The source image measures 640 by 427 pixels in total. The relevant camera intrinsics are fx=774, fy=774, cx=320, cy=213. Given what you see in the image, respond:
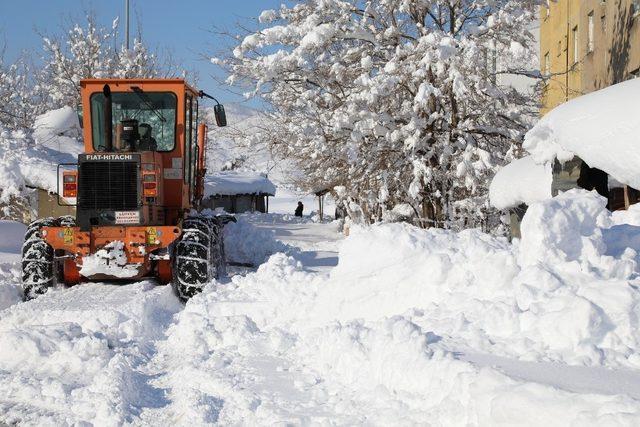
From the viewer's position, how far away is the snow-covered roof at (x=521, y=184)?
10.4 meters

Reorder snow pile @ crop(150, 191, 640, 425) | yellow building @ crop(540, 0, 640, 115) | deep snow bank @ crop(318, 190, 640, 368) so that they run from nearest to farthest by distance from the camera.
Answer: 1. snow pile @ crop(150, 191, 640, 425)
2. deep snow bank @ crop(318, 190, 640, 368)
3. yellow building @ crop(540, 0, 640, 115)

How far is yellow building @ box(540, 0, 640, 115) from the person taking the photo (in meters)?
16.9

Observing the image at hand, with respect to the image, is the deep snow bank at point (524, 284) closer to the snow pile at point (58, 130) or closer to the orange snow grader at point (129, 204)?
the orange snow grader at point (129, 204)

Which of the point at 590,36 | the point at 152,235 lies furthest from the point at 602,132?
the point at 590,36

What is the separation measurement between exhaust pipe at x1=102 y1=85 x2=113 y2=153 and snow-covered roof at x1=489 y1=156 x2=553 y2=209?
565 cm

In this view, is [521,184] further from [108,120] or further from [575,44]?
[575,44]

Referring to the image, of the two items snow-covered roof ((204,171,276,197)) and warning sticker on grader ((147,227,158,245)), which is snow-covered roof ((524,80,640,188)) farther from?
snow-covered roof ((204,171,276,197))

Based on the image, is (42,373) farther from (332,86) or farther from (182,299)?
(332,86)

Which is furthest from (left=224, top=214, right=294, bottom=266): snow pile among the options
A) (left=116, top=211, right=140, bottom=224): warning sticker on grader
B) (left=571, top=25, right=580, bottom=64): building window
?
(left=571, top=25, right=580, bottom=64): building window

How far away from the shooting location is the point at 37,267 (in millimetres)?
9695

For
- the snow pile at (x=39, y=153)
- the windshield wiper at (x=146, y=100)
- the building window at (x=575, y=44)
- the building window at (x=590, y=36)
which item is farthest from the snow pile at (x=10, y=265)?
the building window at (x=575, y=44)

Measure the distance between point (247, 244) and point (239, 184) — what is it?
38331 millimetres

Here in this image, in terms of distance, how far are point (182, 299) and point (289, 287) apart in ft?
6.21

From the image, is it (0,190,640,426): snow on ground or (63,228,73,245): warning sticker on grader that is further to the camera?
(63,228,73,245): warning sticker on grader
